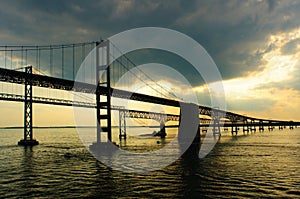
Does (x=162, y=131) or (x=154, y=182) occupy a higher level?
(x=162, y=131)

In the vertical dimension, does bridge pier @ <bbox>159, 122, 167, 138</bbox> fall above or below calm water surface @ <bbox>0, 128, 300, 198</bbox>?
above

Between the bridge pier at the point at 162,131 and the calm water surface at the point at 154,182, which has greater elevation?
the bridge pier at the point at 162,131

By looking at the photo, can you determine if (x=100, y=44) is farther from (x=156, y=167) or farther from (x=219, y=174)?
(x=219, y=174)

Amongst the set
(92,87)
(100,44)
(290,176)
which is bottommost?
(290,176)

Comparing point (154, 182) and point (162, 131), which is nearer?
point (154, 182)

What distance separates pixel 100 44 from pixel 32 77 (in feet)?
62.1

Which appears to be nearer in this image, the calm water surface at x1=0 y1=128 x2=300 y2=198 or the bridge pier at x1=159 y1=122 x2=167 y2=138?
the calm water surface at x1=0 y1=128 x2=300 y2=198

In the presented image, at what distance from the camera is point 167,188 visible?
2233cm

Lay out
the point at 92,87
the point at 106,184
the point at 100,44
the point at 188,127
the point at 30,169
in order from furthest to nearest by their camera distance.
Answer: the point at 188,127 → the point at 92,87 → the point at 100,44 → the point at 30,169 → the point at 106,184

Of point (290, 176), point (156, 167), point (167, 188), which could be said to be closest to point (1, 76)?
point (156, 167)

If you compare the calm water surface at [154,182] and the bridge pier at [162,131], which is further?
the bridge pier at [162,131]

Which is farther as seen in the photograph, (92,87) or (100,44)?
(92,87)

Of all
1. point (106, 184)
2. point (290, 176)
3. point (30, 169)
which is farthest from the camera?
point (30, 169)

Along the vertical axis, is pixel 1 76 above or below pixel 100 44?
below
